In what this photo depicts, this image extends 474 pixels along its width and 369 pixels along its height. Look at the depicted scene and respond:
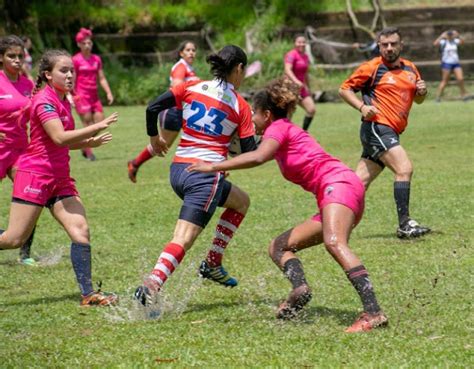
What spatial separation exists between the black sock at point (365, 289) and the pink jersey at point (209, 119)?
1370 mm

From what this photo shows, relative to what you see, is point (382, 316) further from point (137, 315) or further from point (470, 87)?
point (470, 87)

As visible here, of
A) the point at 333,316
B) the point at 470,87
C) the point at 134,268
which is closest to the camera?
the point at 333,316

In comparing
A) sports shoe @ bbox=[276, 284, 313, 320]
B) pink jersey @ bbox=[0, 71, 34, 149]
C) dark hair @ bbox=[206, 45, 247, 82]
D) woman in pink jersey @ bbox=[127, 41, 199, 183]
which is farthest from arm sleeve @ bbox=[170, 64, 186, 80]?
sports shoe @ bbox=[276, 284, 313, 320]

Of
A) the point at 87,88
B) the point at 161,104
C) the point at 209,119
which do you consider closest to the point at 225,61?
the point at 209,119

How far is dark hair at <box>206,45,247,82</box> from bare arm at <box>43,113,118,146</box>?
729 mm

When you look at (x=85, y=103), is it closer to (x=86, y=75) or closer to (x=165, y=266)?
(x=86, y=75)

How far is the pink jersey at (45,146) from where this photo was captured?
22.0ft

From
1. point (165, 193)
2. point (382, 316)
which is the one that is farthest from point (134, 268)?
point (165, 193)

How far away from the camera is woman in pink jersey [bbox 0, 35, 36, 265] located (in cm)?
823

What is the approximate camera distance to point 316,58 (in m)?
29.3

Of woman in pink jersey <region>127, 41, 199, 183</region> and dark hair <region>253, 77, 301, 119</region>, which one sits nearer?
dark hair <region>253, 77, 301, 119</region>

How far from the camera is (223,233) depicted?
709cm

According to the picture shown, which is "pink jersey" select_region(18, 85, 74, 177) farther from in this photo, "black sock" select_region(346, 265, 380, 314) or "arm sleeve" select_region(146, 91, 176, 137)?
"black sock" select_region(346, 265, 380, 314)

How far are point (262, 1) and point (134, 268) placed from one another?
2407cm
